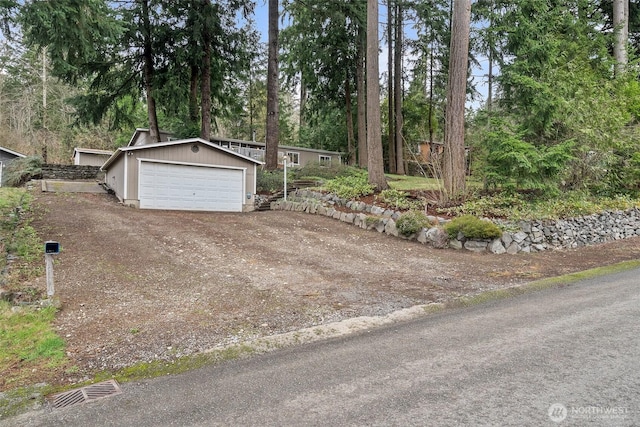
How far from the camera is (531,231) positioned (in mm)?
8711

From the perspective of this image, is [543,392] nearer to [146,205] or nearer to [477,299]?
[477,299]

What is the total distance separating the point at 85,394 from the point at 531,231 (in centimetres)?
884

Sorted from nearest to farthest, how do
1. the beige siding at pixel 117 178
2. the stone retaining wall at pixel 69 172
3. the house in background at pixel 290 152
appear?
the beige siding at pixel 117 178 → the stone retaining wall at pixel 69 172 → the house in background at pixel 290 152

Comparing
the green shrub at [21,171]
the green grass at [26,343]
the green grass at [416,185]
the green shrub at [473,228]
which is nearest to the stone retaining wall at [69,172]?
the green shrub at [21,171]

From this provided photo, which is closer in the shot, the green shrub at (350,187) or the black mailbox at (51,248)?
the black mailbox at (51,248)

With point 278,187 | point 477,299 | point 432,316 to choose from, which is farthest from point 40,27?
point 278,187

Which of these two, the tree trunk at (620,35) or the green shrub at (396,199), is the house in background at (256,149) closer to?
the green shrub at (396,199)

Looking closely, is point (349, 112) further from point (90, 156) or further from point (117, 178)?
point (90, 156)

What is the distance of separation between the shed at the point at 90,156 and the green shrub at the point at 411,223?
2664 cm

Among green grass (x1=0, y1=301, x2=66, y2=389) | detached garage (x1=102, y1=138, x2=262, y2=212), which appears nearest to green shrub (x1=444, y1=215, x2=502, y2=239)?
green grass (x1=0, y1=301, x2=66, y2=389)

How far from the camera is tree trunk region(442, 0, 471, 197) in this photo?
35.3 ft

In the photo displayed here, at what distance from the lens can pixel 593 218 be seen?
9.64m

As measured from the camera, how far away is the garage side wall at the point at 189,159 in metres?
14.1

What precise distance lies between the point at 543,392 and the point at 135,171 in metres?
14.5
